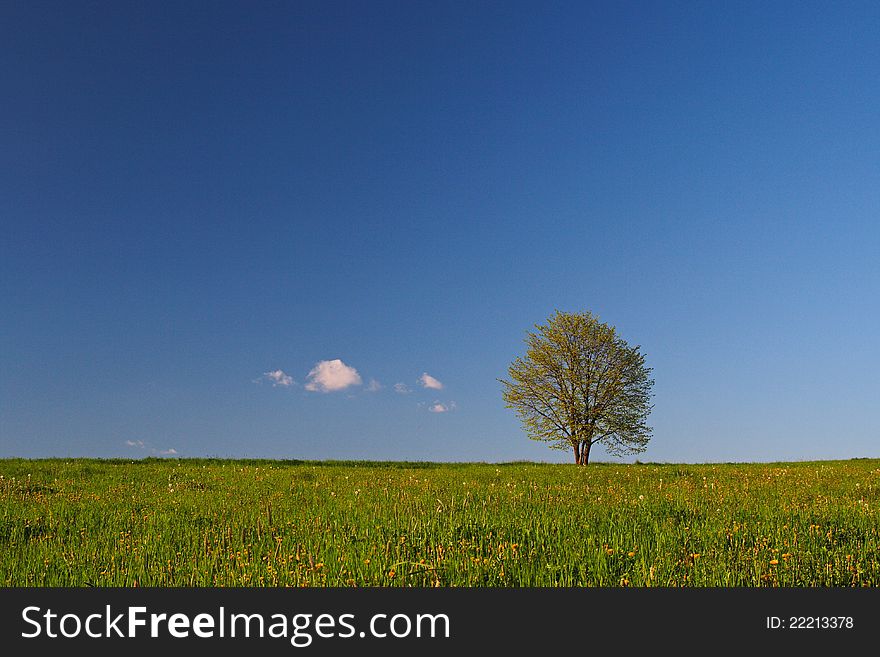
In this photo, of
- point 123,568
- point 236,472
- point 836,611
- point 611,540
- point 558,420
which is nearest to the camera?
point 836,611

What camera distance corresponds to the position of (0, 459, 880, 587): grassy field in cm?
644

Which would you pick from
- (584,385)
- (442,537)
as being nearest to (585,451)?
(584,385)

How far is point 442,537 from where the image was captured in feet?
26.2

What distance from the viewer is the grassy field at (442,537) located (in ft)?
21.1

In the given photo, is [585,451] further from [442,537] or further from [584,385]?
[442,537]

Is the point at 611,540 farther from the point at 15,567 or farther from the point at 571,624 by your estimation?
the point at 15,567

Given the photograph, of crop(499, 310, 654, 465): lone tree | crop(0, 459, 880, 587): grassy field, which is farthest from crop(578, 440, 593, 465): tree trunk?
crop(0, 459, 880, 587): grassy field

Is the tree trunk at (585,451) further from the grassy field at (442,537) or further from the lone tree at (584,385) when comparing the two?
the grassy field at (442,537)

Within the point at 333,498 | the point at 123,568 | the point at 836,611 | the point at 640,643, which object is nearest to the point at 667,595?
the point at 640,643

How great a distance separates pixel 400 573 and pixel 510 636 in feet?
6.80

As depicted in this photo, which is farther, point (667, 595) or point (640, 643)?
point (667, 595)

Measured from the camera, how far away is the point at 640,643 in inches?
171

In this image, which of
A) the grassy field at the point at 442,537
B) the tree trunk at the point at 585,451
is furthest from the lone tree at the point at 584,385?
the grassy field at the point at 442,537

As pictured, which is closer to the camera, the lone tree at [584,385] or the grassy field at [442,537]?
the grassy field at [442,537]
